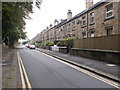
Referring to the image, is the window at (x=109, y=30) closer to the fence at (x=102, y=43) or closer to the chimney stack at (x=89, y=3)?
the fence at (x=102, y=43)

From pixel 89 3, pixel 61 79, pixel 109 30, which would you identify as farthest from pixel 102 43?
pixel 89 3

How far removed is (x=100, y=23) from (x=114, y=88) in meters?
14.5

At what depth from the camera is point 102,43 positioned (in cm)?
1395

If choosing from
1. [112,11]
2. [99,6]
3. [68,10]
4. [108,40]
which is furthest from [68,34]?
[108,40]

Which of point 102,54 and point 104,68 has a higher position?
point 102,54

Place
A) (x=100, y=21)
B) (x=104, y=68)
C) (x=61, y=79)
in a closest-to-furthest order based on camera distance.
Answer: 1. (x=61, y=79)
2. (x=104, y=68)
3. (x=100, y=21)

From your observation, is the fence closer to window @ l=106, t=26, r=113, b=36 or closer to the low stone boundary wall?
the low stone boundary wall

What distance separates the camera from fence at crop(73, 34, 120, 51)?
39.1ft

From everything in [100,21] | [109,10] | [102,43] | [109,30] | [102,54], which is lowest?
[102,54]

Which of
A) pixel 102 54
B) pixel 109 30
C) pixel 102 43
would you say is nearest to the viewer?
pixel 102 54

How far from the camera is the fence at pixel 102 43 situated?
469 inches

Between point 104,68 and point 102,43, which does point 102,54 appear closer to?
point 102,43

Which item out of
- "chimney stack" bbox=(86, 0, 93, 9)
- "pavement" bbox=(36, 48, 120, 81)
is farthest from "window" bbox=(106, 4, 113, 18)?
"pavement" bbox=(36, 48, 120, 81)

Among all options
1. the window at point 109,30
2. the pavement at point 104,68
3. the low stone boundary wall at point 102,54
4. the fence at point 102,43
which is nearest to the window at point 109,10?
the window at point 109,30
